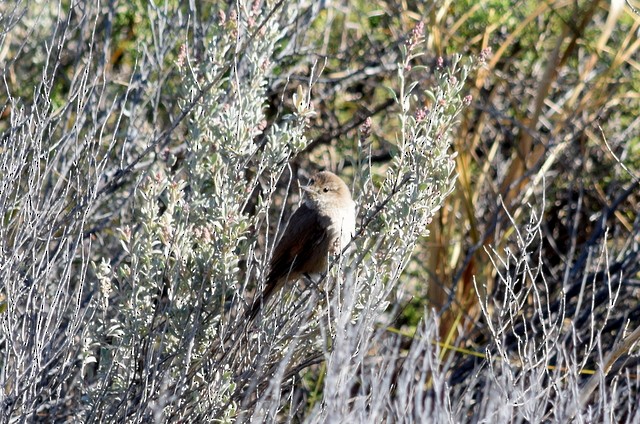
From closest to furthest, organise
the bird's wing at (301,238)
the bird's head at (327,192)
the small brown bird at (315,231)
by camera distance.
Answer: the small brown bird at (315,231), the bird's wing at (301,238), the bird's head at (327,192)

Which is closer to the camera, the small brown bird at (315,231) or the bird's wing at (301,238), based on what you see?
the small brown bird at (315,231)

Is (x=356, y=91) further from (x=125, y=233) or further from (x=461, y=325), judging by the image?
(x=125, y=233)

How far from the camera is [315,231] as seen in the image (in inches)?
212

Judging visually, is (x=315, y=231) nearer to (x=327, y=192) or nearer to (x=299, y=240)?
(x=299, y=240)

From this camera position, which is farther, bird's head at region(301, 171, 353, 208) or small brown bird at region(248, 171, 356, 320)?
bird's head at region(301, 171, 353, 208)

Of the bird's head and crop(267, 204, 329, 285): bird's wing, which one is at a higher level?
the bird's head

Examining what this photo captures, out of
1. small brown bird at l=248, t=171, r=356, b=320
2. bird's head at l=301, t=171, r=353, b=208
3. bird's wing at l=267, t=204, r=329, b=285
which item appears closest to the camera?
small brown bird at l=248, t=171, r=356, b=320

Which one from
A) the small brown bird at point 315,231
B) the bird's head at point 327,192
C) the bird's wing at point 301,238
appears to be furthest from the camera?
the bird's head at point 327,192

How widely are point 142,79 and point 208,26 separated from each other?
68cm

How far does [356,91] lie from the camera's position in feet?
27.2

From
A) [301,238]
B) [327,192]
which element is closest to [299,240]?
[301,238]

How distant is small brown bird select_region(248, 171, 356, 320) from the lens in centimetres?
513

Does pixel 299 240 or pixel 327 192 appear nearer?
pixel 299 240

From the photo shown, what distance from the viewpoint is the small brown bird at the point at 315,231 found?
513 centimetres
